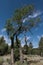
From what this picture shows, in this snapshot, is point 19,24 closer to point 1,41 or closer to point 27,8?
point 27,8

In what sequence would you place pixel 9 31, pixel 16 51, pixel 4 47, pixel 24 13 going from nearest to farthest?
pixel 24 13
pixel 9 31
pixel 16 51
pixel 4 47

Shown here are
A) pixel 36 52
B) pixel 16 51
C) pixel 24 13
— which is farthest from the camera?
pixel 36 52

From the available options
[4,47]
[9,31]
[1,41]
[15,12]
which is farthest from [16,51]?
[1,41]

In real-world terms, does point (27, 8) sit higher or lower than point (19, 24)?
higher

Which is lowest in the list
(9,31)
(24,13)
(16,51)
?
(16,51)

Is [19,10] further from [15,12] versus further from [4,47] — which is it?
[4,47]

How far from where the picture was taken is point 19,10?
32719 millimetres

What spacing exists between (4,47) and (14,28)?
101 ft

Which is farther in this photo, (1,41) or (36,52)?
(36,52)

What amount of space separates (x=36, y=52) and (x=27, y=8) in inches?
1986

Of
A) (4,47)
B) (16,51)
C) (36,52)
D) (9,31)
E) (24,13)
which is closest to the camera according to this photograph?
(24,13)

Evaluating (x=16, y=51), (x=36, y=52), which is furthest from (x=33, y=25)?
(x=36, y=52)

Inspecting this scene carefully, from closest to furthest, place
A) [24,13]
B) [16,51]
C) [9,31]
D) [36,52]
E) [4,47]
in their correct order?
[24,13]
[9,31]
[16,51]
[4,47]
[36,52]

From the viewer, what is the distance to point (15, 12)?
33062 mm
